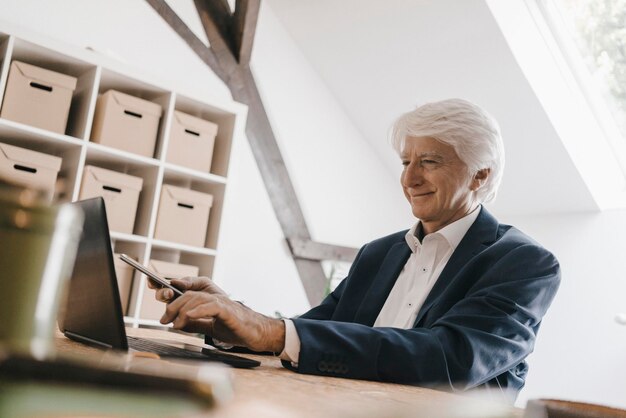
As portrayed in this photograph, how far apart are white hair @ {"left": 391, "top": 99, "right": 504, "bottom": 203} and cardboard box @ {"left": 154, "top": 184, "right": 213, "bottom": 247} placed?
1783 millimetres

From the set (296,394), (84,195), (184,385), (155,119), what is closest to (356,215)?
(155,119)

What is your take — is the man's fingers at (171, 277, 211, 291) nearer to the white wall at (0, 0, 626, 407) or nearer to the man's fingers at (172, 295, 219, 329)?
the man's fingers at (172, 295, 219, 329)

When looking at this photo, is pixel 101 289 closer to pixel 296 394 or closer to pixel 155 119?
pixel 296 394

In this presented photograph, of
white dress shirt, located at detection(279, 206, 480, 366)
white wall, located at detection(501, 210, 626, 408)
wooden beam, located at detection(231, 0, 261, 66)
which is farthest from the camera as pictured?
wooden beam, located at detection(231, 0, 261, 66)

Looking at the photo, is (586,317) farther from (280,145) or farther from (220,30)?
(220,30)

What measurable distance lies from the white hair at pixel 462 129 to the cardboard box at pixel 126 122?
1789 millimetres

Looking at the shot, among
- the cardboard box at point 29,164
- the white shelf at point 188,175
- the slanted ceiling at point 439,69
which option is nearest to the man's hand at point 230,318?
the cardboard box at point 29,164

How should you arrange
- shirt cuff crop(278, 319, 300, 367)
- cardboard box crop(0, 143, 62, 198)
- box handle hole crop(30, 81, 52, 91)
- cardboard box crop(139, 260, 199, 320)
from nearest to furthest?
shirt cuff crop(278, 319, 300, 367) → cardboard box crop(0, 143, 62, 198) → box handle hole crop(30, 81, 52, 91) → cardboard box crop(139, 260, 199, 320)

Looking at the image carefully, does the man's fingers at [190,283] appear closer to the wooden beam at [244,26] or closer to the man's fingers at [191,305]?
the man's fingers at [191,305]

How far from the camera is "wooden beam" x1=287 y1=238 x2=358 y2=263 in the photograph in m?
4.36

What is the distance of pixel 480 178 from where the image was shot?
181 cm

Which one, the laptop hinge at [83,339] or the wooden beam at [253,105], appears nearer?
the laptop hinge at [83,339]

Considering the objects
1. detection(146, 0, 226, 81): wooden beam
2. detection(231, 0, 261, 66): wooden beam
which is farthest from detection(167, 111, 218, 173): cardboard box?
detection(231, 0, 261, 66): wooden beam

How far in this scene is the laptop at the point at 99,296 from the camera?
36.0 inches
